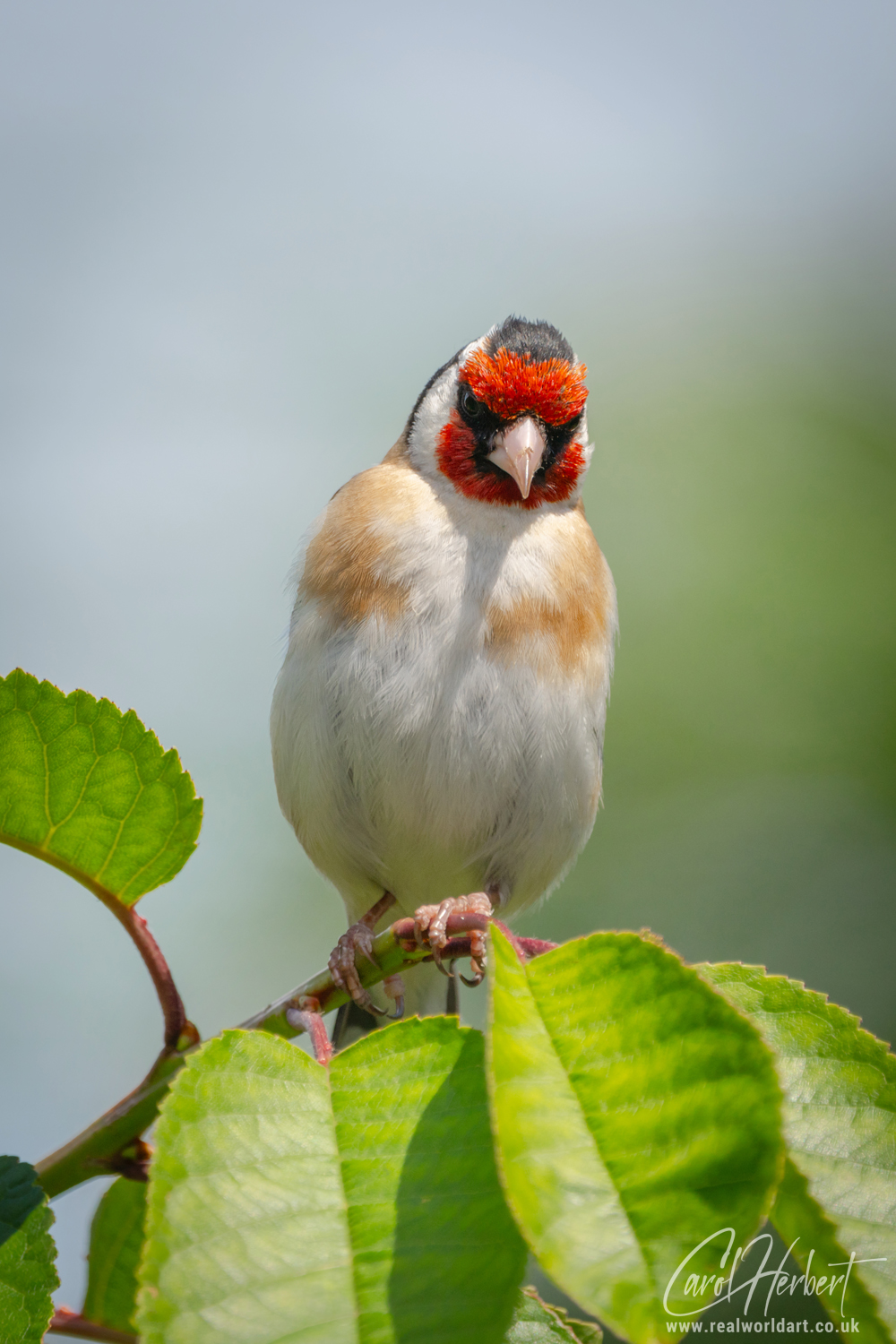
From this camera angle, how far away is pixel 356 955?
70.2 inches

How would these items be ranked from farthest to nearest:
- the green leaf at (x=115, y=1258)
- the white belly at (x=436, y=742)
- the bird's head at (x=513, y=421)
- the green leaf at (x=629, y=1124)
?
the bird's head at (x=513, y=421) < the white belly at (x=436, y=742) < the green leaf at (x=115, y=1258) < the green leaf at (x=629, y=1124)

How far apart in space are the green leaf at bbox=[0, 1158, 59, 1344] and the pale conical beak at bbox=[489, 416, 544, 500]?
2158mm

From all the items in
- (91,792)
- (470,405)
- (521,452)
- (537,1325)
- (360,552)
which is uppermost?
(470,405)

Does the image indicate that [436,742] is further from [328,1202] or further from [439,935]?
[328,1202]

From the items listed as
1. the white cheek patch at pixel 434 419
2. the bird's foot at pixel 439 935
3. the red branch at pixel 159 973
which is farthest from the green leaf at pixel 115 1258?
the white cheek patch at pixel 434 419

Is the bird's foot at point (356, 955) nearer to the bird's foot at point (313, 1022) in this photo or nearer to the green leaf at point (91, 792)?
the bird's foot at point (313, 1022)

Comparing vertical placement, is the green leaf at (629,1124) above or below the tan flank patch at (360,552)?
below

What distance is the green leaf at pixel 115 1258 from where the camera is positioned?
1751mm

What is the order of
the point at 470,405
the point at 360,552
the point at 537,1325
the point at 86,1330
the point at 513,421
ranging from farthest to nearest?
the point at 470,405 < the point at 513,421 < the point at 360,552 < the point at 86,1330 < the point at 537,1325

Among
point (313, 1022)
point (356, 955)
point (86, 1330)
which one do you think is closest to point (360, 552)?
point (356, 955)

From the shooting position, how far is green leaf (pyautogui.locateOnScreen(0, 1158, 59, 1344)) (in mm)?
1221

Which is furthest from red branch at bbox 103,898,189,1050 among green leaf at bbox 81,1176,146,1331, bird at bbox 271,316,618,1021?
bird at bbox 271,316,618,1021

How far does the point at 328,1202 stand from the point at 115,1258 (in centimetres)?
86

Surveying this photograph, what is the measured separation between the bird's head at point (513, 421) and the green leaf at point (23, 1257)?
228cm
